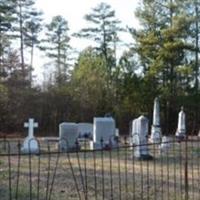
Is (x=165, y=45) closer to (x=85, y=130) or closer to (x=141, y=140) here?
(x=85, y=130)

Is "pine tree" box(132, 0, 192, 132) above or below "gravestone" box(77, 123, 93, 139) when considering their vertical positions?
above

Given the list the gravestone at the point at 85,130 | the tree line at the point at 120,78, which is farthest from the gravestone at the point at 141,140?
the tree line at the point at 120,78

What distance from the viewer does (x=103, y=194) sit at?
349 inches

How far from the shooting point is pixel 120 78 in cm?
4422

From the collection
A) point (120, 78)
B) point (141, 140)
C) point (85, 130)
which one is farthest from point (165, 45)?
point (141, 140)

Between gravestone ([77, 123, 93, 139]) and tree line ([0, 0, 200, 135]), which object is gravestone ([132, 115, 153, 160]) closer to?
gravestone ([77, 123, 93, 139])

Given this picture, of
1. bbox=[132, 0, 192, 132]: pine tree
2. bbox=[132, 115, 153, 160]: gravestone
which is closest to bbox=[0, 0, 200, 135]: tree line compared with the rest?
bbox=[132, 0, 192, 132]: pine tree

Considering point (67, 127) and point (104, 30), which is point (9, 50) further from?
point (67, 127)

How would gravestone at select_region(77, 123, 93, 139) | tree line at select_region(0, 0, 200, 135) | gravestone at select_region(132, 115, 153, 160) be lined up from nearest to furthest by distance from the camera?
1. gravestone at select_region(132, 115, 153, 160)
2. gravestone at select_region(77, 123, 93, 139)
3. tree line at select_region(0, 0, 200, 135)

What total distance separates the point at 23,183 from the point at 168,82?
117ft

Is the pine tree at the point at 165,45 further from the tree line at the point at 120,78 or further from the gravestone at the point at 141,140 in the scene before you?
the gravestone at the point at 141,140

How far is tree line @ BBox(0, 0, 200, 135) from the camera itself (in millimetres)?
39250

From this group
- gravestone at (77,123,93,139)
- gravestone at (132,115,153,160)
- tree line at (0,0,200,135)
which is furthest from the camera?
tree line at (0,0,200,135)

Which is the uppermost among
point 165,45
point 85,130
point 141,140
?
point 165,45
